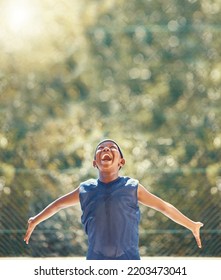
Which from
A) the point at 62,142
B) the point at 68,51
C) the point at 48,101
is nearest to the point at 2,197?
the point at 62,142

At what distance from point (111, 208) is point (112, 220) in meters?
0.04

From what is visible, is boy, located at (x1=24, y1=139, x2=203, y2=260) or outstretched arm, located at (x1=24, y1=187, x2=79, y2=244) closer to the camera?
boy, located at (x1=24, y1=139, x2=203, y2=260)

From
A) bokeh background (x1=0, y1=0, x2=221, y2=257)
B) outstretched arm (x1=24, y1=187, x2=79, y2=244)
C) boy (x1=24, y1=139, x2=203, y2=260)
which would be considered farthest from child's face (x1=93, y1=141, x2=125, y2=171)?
bokeh background (x1=0, y1=0, x2=221, y2=257)

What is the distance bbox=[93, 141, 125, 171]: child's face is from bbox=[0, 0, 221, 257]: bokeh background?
4470 mm

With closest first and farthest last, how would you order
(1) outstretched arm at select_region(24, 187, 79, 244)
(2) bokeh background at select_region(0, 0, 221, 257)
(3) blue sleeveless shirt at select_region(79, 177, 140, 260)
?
1. (3) blue sleeveless shirt at select_region(79, 177, 140, 260)
2. (1) outstretched arm at select_region(24, 187, 79, 244)
3. (2) bokeh background at select_region(0, 0, 221, 257)

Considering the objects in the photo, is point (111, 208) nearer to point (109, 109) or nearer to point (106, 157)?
point (106, 157)

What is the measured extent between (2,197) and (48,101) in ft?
5.44

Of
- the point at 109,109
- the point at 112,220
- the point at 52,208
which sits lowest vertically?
the point at 112,220

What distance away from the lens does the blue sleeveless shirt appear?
351 cm

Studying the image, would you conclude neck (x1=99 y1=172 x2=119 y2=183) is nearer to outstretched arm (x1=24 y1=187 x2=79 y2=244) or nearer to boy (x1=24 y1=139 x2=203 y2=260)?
boy (x1=24 y1=139 x2=203 y2=260)

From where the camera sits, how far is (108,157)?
11.8ft

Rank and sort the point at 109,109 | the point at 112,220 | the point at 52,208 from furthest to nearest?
the point at 109,109, the point at 52,208, the point at 112,220

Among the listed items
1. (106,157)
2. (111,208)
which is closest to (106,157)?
(106,157)
